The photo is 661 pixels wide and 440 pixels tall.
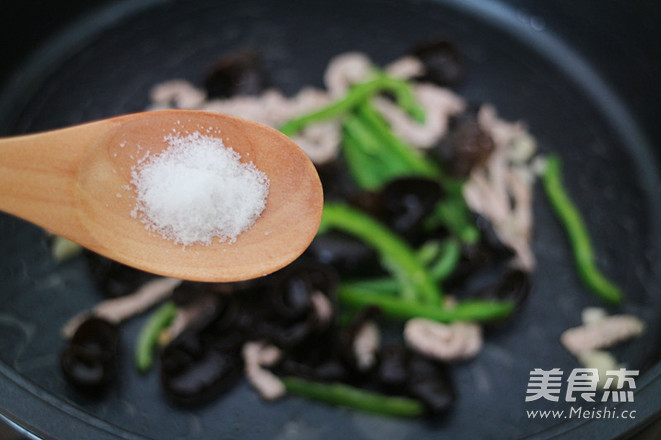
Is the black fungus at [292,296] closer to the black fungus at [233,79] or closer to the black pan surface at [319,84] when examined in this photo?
the black pan surface at [319,84]

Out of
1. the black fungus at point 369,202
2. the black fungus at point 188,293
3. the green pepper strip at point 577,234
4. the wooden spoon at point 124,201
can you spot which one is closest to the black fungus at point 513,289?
the green pepper strip at point 577,234

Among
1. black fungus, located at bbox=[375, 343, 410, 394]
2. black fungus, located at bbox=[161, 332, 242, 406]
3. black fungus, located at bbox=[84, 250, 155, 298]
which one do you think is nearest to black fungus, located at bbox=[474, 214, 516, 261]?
black fungus, located at bbox=[375, 343, 410, 394]

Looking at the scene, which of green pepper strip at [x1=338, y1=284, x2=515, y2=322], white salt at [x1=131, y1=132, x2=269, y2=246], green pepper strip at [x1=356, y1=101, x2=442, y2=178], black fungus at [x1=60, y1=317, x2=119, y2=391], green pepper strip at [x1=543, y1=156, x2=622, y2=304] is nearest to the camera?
white salt at [x1=131, y1=132, x2=269, y2=246]

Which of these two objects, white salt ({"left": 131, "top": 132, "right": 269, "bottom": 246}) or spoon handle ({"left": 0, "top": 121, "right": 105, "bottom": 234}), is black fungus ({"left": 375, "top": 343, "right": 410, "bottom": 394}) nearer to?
white salt ({"left": 131, "top": 132, "right": 269, "bottom": 246})

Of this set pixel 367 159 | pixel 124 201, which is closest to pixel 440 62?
pixel 367 159

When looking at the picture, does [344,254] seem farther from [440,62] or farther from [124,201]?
[440,62]
